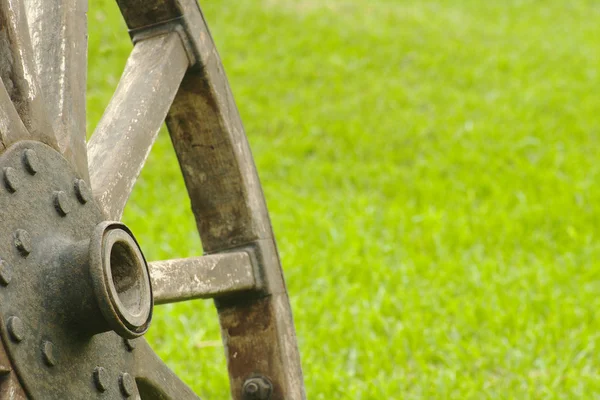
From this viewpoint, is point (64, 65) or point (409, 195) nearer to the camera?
point (64, 65)

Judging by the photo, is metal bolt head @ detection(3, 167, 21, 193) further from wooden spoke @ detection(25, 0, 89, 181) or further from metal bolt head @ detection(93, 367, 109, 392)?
metal bolt head @ detection(93, 367, 109, 392)

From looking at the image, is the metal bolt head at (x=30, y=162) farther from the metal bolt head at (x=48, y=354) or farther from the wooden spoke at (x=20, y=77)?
the metal bolt head at (x=48, y=354)

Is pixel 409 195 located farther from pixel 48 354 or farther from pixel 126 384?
pixel 48 354

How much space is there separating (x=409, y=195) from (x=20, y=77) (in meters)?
4.09

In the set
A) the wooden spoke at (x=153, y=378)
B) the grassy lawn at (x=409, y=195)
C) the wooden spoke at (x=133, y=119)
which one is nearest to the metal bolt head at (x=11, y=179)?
the wooden spoke at (x=133, y=119)

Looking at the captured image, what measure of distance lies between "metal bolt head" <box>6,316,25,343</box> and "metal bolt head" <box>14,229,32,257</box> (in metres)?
0.09

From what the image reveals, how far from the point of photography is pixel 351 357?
3.22 metres

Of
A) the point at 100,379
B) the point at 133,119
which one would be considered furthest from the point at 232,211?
the point at 100,379

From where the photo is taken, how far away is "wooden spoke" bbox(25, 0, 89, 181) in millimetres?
1304

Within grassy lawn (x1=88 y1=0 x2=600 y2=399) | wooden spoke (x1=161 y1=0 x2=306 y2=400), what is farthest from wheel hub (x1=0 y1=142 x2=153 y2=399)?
grassy lawn (x1=88 y1=0 x2=600 y2=399)

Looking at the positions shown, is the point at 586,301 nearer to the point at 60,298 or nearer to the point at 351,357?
the point at 351,357

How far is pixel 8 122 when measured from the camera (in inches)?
44.9

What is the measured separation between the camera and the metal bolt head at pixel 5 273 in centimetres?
106

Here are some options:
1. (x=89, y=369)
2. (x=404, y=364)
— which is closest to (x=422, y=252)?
(x=404, y=364)
